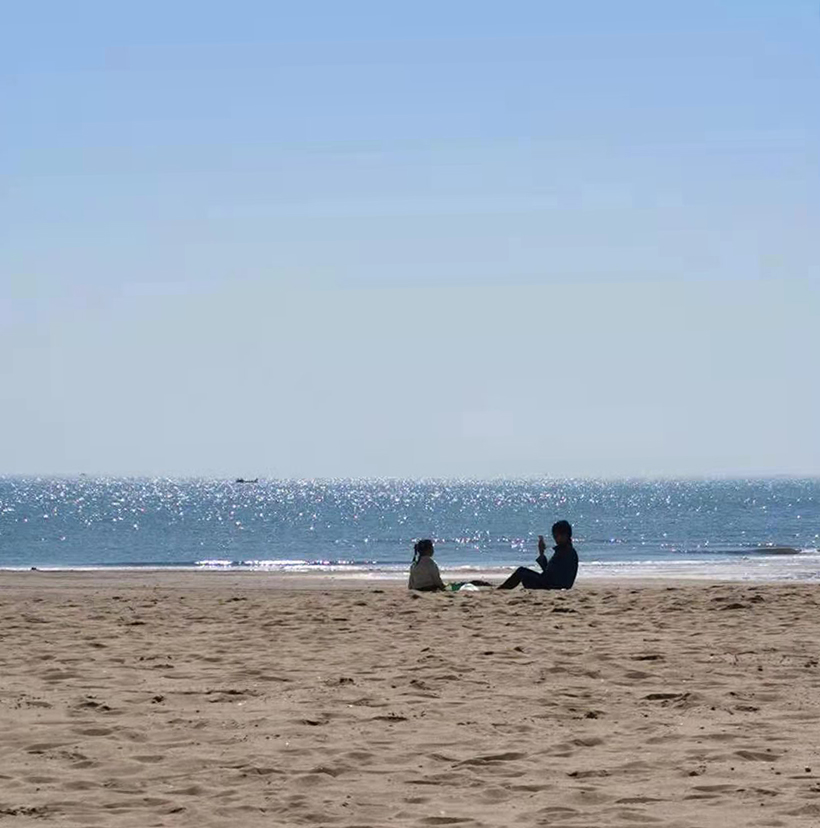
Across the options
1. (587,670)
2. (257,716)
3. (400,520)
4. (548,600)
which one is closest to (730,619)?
(548,600)

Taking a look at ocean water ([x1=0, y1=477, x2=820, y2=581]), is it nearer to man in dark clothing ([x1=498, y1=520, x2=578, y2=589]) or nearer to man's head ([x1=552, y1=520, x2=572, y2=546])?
man in dark clothing ([x1=498, y1=520, x2=578, y2=589])

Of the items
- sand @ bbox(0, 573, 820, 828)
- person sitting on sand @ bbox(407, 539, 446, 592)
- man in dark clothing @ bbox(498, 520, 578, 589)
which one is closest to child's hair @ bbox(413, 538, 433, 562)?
person sitting on sand @ bbox(407, 539, 446, 592)

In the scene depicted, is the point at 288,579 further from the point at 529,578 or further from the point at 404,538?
the point at 404,538

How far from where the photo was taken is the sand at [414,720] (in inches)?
256

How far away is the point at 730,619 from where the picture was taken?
46.4 feet

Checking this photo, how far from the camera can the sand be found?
6508mm

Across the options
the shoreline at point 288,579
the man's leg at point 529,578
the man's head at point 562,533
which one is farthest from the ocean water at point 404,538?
the man's head at point 562,533

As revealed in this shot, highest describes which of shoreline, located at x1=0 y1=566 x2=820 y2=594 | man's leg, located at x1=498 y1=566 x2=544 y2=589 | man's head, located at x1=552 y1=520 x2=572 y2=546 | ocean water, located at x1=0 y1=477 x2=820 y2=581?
man's head, located at x1=552 y1=520 x2=572 y2=546

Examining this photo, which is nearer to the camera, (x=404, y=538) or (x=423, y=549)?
(x=423, y=549)

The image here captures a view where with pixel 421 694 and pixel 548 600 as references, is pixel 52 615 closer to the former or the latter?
pixel 548 600

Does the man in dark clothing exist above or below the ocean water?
above

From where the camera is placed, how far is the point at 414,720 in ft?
28.0

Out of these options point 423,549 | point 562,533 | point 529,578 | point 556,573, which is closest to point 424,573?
point 423,549

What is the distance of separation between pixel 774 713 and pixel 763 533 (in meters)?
79.4
